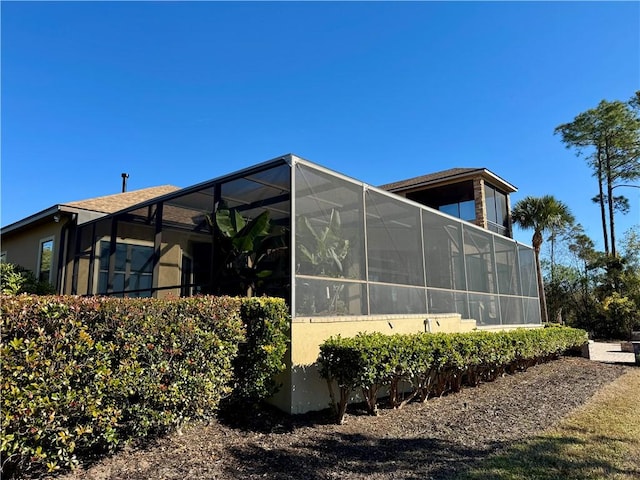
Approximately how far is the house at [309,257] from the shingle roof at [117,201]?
0.74m

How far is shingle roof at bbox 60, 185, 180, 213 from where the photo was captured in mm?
11953

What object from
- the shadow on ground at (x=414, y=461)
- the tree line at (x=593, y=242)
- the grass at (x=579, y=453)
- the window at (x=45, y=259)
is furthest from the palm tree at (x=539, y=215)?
the window at (x=45, y=259)

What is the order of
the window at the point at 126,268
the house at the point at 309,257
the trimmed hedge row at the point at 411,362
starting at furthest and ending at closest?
the window at the point at 126,268 < the house at the point at 309,257 < the trimmed hedge row at the point at 411,362

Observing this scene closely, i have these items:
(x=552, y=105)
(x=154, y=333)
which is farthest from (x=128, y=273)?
(x=552, y=105)

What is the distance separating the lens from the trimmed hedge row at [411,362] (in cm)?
538

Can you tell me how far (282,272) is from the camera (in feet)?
21.1

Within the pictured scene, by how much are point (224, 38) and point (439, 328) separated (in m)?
8.37

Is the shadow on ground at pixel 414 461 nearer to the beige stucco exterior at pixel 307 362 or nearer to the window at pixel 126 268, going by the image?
the beige stucco exterior at pixel 307 362

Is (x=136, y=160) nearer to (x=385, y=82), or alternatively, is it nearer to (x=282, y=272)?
(x=385, y=82)

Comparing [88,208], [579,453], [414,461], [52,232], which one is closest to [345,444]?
[414,461]

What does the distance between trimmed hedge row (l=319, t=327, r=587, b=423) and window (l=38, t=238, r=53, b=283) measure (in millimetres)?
10666

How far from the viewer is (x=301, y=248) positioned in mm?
6109

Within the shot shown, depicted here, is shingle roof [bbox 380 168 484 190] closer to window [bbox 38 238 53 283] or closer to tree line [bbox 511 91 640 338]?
tree line [bbox 511 91 640 338]

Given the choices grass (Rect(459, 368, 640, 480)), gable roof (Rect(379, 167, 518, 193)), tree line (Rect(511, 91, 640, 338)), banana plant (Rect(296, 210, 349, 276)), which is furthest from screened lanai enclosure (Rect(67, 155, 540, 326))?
tree line (Rect(511, 91, 640, 338))
